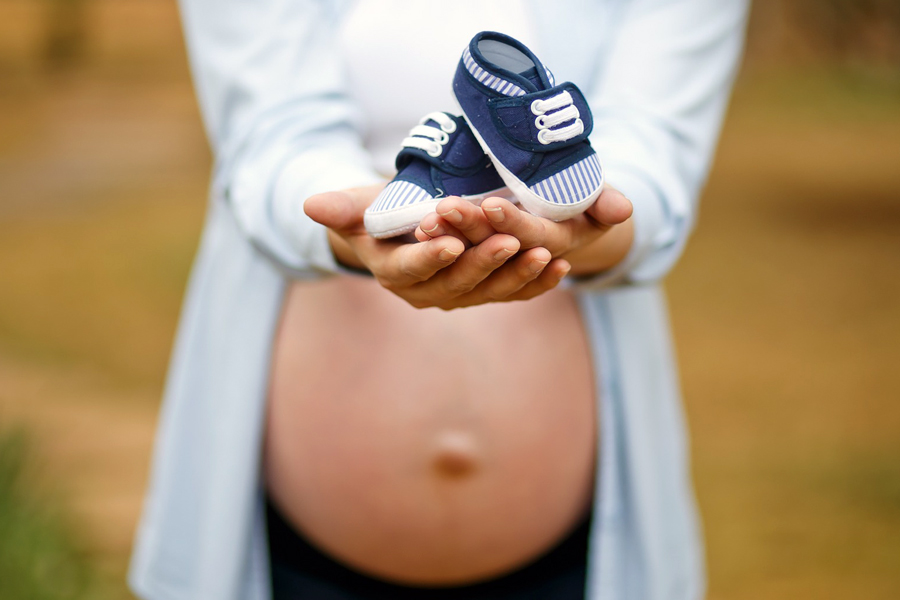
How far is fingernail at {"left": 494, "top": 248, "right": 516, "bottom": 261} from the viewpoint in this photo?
597 millimetres

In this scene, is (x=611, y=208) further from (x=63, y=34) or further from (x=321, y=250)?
(x=63, y=34)

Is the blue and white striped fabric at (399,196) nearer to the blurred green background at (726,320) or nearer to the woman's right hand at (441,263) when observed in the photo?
the woman's right hand at (441,263)

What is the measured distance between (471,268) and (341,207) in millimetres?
121

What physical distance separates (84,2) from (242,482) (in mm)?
10343

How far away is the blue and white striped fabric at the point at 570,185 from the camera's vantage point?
66 cm

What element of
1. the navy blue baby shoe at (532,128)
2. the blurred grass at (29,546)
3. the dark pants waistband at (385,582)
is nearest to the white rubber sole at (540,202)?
the navy blue baby shoe at (532,128)

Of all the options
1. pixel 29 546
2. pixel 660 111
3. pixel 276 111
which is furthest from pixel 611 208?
pixel 29 546

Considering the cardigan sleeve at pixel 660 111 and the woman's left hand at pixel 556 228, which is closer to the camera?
the woman's left hand at pixel 556 228

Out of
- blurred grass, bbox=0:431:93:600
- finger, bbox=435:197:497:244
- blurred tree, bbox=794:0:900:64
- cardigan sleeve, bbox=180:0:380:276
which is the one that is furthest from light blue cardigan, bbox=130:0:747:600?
blurred tree, bbox=794:0:900:64

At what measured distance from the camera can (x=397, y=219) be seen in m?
0.65

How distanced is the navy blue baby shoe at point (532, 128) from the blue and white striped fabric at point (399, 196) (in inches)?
2.8

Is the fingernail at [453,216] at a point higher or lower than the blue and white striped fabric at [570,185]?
higher

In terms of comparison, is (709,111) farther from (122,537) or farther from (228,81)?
(122,537)

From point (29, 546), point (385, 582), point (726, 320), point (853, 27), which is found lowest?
point (726, 320)
